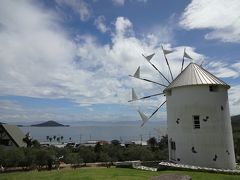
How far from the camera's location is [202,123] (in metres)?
23.2

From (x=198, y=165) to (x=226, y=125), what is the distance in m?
3.99

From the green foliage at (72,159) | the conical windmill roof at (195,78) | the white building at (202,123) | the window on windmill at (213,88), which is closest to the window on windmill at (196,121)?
the white building at (202,123)

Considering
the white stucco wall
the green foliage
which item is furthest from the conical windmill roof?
the green foliage

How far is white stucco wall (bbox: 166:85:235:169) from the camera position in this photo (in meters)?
22.9

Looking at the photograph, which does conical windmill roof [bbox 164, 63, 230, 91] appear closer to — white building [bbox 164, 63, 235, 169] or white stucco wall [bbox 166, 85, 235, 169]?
white building [bbox 164, 63, 235, 169]

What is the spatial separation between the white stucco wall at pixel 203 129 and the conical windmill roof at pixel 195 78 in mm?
359

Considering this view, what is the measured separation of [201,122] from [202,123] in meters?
0.11

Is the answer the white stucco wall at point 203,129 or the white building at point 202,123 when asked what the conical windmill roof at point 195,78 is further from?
the white stucco wall at point 203,129

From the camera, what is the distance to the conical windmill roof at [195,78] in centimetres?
2377

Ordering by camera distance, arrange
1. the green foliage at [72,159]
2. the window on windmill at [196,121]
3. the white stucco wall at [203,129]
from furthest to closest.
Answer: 1. the green foliage at [72,159]
2. the window on windmill at [196,121]
3. the white stucco wall at [203,129]

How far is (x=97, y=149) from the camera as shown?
151 ft

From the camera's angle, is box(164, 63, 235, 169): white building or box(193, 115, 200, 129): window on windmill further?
box(193, 115, 200, 129): window on windmill

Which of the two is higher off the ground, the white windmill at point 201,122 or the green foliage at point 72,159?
the white windmill at point 201,122

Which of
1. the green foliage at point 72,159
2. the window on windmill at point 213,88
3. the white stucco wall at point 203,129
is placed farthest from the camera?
the green foliage at point 72,159
